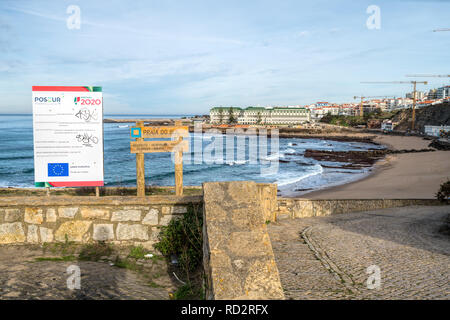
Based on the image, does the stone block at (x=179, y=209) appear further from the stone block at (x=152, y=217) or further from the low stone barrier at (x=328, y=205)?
→ the low stone barrier at (x=328, y=205)

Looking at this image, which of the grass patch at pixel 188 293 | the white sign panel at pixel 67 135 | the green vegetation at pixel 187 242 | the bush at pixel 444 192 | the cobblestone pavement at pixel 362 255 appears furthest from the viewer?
the bush at pixel 444 192

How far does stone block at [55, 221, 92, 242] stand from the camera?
5129 millimetres

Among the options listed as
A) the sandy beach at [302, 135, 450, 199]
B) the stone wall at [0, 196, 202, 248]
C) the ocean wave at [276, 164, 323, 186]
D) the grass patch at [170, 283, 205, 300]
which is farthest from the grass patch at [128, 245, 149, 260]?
the ocean wave at [276, 164, 323, 186]

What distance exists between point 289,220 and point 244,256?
664 cm

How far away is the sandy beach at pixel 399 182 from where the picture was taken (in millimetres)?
18817

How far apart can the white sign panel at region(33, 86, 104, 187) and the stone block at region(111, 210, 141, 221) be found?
1414 mm

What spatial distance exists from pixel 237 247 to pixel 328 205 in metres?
8.12

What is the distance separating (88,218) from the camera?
516 cm

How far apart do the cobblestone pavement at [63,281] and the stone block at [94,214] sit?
75cm

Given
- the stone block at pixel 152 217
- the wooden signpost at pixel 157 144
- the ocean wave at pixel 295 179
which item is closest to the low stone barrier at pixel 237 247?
the stone block at pixel 152 217

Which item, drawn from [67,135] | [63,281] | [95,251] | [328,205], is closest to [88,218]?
[95,251]

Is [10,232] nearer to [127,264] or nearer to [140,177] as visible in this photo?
[127,264]
